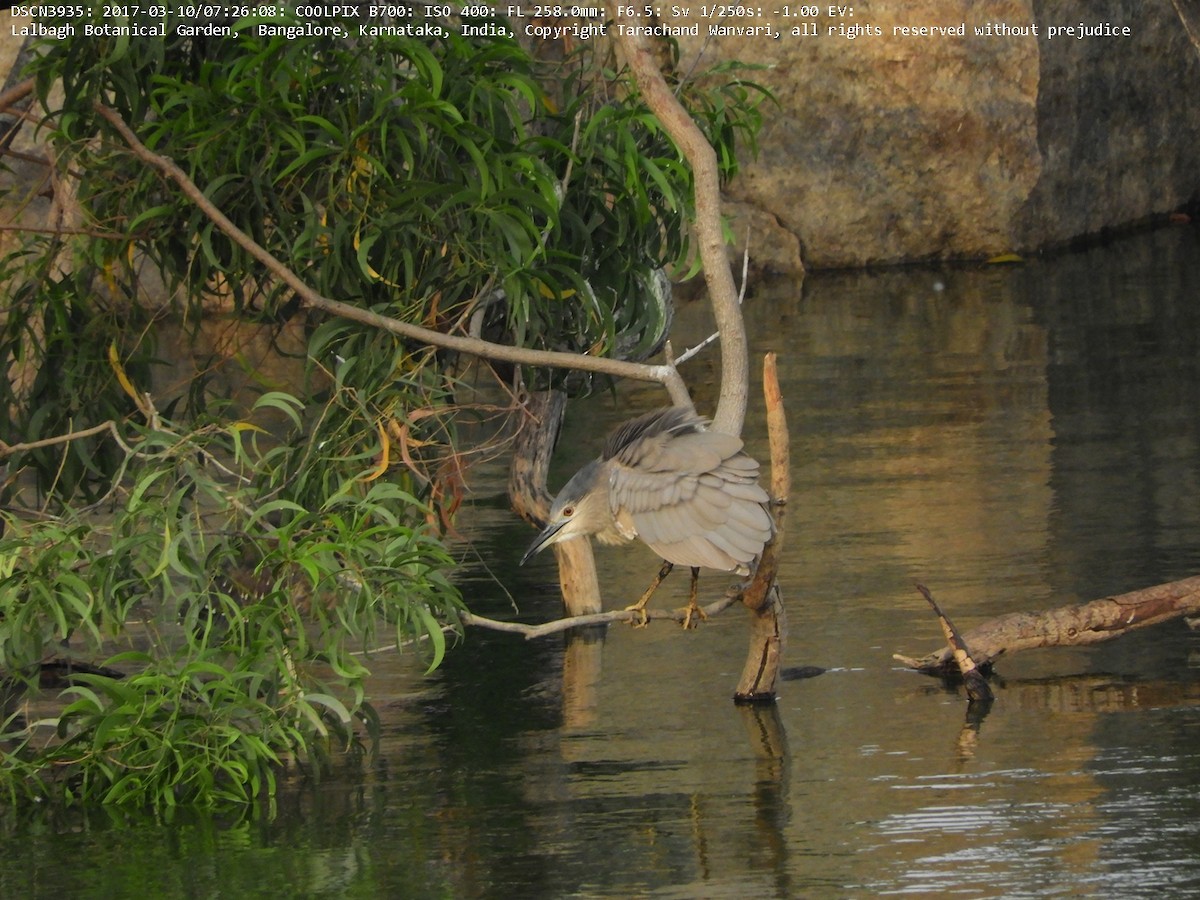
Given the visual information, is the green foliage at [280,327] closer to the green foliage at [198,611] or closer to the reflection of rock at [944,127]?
the green foliage at [198,611]

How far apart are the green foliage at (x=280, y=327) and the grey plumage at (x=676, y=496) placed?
430 mm

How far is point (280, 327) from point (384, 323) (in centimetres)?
87

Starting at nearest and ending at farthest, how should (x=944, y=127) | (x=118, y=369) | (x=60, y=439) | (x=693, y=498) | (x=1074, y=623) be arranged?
(x=693, y=498), (x=60, y=439), (x=1074, y=623), (x=118, y=369), (x=944, y=127)

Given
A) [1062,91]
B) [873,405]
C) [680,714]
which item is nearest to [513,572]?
[680,714]

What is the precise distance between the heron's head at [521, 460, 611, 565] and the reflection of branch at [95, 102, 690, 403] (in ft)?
0.95

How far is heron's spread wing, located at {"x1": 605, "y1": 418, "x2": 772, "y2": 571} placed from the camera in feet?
17.2

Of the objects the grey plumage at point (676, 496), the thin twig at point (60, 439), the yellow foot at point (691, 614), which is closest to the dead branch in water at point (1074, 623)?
the yellow foot at point (691, 614)

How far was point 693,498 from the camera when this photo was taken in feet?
17.4

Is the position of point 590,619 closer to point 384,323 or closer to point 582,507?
point 582,507

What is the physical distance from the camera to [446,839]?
5.20 meters

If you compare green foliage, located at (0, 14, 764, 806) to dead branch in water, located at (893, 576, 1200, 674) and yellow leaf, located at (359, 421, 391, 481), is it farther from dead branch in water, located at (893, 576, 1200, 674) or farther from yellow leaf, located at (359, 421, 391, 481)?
dead branch in water, located at (893, 576, 1200, 674)

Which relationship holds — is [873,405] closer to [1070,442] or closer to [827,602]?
[1070,442]

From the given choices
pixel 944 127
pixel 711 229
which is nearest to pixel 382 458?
pixel 711 229

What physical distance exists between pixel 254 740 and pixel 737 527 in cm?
140
